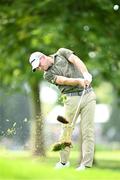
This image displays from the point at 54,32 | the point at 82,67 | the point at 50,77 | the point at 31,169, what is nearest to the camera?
the point at 31,169

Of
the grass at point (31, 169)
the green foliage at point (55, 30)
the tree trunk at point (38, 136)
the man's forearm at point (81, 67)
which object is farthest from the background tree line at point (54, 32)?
the man's forearm at point (81, 67)

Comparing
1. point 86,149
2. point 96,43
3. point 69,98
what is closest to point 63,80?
point 69,98

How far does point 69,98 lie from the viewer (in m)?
3.77

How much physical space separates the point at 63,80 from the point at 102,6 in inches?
308

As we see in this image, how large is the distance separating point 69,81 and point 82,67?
0.31 feet

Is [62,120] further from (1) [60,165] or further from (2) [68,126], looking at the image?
(1) [60,165]

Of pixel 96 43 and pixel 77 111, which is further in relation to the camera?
pixel 96 43

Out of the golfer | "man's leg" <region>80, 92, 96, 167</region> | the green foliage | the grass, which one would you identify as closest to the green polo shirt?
the golfer

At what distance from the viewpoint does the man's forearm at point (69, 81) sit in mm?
3707

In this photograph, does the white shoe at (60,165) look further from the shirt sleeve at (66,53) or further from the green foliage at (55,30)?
the green foliage at (55,30)

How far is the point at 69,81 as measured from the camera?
3.71m

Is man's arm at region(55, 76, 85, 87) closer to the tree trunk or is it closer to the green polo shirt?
the green polo shirt

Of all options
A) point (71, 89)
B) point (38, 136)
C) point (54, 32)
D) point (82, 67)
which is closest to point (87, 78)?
point (82, 67)

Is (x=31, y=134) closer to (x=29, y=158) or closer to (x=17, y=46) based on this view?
(x=29, y=158)
